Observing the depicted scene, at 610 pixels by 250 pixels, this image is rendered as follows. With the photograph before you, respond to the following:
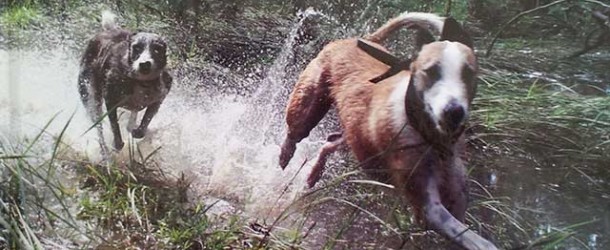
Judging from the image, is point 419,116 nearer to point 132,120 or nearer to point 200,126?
point 200,126

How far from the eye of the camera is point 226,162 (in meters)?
1.62

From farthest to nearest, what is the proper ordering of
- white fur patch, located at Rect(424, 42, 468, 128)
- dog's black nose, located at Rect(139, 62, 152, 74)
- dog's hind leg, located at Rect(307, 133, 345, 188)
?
dog's black nose, located at Rect(139, 62, 152, 74) < dog's hind leg, located at Rect(307, 133, 345, 188) < white fur patch, located at Rect(424, 42, 468, 128)

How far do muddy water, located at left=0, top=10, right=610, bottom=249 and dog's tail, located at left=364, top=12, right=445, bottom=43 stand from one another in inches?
6.8

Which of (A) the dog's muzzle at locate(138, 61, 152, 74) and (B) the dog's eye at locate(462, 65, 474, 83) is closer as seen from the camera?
(B) the dog's eye at locate(462, 65, 474, 83)

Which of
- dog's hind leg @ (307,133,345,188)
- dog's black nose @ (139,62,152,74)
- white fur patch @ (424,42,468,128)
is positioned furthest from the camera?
dog's black nose @ (139,62,152,74)

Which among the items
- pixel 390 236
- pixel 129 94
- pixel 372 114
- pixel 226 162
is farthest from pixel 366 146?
pixel 129 94

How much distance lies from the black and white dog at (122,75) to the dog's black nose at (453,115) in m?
0.58

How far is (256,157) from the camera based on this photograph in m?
1.61

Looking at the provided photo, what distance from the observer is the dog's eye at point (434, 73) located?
4.68 feet

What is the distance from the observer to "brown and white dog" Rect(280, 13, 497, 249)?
1.43 metres

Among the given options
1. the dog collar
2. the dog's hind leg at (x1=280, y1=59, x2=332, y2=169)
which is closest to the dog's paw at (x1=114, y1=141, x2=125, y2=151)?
the dog's hind leg at (x1=280, y1=59, x2=332, y2=169)

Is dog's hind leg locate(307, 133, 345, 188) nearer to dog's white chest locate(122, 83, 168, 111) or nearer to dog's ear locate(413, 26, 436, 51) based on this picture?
dog's ear locate(413, 26, 436, 51)

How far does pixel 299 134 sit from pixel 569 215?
1.72ft

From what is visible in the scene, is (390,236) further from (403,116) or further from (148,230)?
(148,230)
